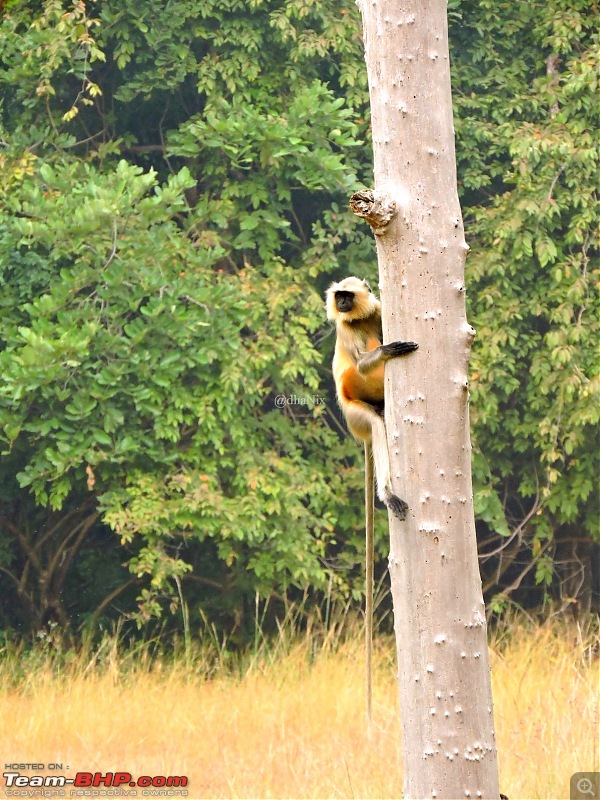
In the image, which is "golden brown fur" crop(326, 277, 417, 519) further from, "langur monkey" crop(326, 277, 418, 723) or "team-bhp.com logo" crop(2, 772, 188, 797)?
"team-bhp.com logo" crop(2, 772, 188, 797)

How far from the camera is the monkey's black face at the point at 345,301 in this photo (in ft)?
12.6

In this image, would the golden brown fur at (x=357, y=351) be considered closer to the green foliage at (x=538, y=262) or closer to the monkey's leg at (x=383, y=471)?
the monkey's leg at (x=383, y=471)

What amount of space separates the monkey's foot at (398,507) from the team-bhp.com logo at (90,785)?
3802 millimetres

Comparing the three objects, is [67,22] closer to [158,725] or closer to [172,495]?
[172,495]

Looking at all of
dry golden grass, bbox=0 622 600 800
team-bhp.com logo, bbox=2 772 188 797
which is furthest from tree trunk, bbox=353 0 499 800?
team-bhp.com logo, bbox=2 772 188 797

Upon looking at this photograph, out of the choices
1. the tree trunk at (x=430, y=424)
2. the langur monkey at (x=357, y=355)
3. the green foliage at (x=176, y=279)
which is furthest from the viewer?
the green foliage at (x=176, y=279)

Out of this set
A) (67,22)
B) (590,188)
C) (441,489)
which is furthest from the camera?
(590,188)

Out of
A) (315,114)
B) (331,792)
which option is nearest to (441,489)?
(331,792)

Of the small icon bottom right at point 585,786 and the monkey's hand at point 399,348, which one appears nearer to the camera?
the monkey's hand at point 399,348

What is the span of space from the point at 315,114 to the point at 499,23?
2134mm

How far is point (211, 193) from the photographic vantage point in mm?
8609

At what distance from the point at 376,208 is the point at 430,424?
0.60 meters

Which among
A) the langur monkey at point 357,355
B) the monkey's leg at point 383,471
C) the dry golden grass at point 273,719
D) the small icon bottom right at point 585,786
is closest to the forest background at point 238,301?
the dry golden grass at point 273,719

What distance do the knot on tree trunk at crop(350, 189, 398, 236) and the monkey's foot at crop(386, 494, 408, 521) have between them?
740 mm
